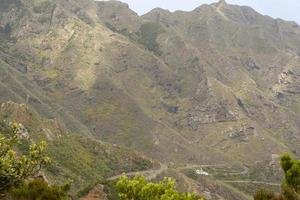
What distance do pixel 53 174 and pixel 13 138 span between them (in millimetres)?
153206

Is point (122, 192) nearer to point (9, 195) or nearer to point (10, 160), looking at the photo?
point (9, 195)

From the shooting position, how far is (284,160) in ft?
149

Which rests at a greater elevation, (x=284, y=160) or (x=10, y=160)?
(x=284, y=160)

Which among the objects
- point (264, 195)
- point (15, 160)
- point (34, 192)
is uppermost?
point (264, 195)

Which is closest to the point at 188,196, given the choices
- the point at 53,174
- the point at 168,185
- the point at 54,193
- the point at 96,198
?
the point at 168,185

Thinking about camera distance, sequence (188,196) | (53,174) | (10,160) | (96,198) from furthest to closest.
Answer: (53,174) → (96,198) → (188,196) → (10,160)

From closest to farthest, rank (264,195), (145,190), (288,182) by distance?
(264,195) → (288,182) → (145,190)

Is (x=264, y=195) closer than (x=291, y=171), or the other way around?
(x=264, y=195)

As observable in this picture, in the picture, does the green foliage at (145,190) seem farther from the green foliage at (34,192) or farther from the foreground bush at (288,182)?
the foreground bush at (288,182)

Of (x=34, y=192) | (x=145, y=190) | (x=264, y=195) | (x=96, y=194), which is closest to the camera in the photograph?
(x=264, y=195)

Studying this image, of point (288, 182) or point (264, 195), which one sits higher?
point (288, 182)

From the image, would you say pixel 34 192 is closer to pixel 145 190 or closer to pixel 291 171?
pixel 145 190

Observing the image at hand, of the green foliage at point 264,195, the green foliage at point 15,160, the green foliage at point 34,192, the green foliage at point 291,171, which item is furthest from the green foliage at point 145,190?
the green foliage at point 15,160

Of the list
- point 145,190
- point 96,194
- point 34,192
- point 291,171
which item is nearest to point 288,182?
point 291,171
